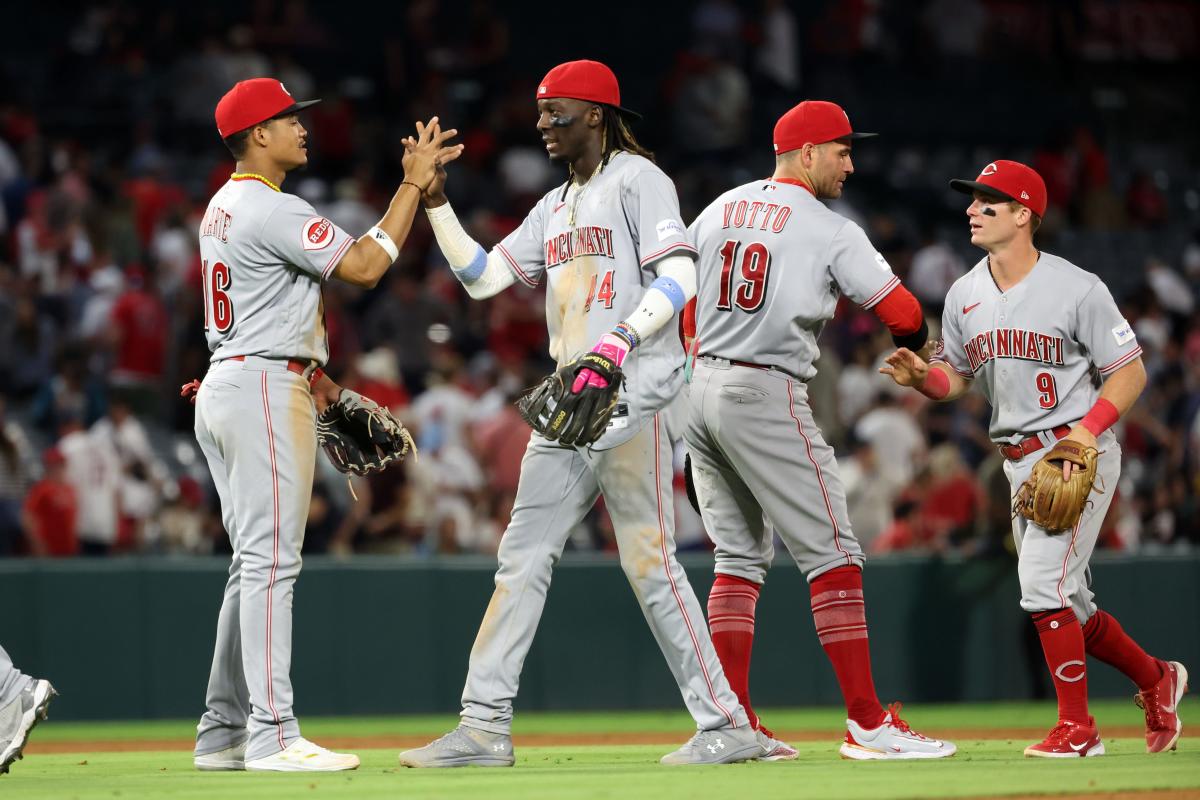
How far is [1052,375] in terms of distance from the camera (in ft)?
21.3

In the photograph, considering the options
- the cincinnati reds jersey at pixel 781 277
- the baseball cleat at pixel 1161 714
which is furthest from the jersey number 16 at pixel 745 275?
the baseball cleat at pixel 1161 714

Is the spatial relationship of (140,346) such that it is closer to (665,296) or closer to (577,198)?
(577,198)

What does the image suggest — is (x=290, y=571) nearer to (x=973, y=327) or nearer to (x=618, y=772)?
(x=618, y=772)

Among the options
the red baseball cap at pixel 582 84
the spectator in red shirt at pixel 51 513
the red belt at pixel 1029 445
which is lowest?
the spectator in red shirt at pixel 51 513

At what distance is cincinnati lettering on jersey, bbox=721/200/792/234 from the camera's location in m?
6.34

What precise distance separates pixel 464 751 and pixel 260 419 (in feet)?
4.17

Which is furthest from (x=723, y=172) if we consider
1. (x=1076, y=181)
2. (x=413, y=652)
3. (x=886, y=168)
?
(x=413, y=652)

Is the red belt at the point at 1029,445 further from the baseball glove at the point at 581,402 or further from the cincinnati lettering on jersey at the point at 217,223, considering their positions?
the cincinnati lettering on jersey at the point at 217,223

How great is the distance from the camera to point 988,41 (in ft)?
68.7

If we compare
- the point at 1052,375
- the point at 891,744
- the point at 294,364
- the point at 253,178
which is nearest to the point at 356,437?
the point at 294,364

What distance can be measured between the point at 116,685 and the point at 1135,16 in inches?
632

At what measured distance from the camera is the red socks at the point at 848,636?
6.18 meters

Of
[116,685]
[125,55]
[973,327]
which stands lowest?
[116,685]

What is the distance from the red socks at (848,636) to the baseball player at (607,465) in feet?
1.40
